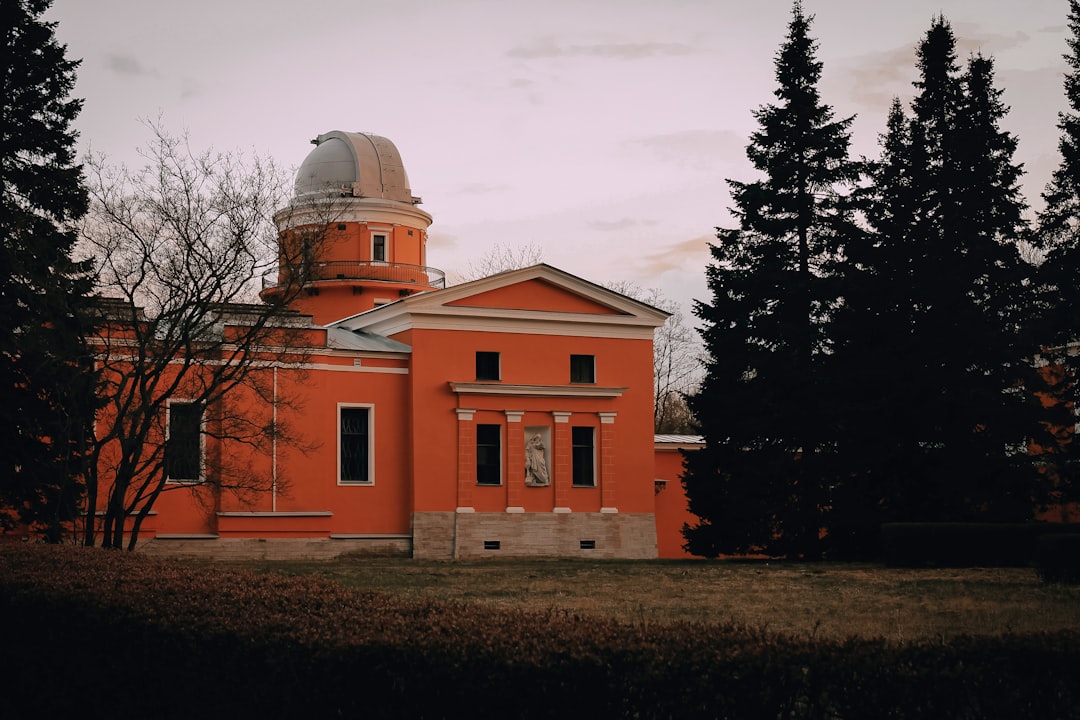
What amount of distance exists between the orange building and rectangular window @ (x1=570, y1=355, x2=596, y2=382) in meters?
0.05

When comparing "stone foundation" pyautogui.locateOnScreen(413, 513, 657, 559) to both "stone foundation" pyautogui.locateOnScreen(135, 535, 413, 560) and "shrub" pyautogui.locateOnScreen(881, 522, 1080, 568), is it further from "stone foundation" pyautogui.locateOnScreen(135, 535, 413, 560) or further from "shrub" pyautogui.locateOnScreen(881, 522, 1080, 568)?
"shrub" pyautogui.locateOnScreen(881, 522, 1080, 568)

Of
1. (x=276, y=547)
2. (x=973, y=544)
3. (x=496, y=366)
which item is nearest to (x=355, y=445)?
(x=276, y=547)

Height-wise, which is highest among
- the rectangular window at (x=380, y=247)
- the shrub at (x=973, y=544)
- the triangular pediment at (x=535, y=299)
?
the rectangular window at (x=380, y=247)

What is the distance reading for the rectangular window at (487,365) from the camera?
36094mm

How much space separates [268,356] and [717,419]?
1253 centimetres

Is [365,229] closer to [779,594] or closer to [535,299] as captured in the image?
[535,299]

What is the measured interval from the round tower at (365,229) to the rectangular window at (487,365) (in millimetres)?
7318

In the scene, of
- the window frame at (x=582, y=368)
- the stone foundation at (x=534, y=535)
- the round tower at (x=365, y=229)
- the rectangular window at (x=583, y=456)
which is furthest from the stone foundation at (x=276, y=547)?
the round tower at (x=365, y=229)

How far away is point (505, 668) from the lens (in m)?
6.59

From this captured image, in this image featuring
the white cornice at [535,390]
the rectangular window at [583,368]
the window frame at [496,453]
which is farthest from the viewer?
the rectangular window at [583,368]

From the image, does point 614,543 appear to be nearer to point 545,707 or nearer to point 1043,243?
point 1043,243

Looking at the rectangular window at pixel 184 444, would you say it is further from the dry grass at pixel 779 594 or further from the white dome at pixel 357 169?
the white dome at pixel 357 169

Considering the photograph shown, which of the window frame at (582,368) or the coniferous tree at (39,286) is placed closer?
the coniferous tree at (39,286)

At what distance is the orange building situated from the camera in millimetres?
33312
